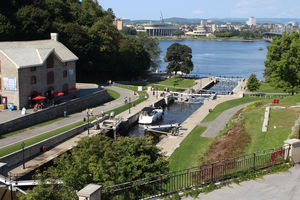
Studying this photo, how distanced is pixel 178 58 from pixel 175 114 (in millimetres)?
39729

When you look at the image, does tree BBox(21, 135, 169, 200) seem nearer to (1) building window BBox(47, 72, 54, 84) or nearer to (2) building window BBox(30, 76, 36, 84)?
(2) building window BBox(30, 76, 36, 84)

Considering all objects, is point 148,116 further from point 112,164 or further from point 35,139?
point 112,164

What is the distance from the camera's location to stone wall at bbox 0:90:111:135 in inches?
1463

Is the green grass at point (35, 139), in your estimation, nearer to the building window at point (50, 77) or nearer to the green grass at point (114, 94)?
the building window at point (50, 77)

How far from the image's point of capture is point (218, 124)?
42688 millimetres

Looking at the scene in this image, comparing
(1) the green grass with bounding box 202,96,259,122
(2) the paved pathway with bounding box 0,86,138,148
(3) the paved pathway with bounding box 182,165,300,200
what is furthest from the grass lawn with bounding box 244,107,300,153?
(2) the paved pathway with bounding box 0,86,138,148

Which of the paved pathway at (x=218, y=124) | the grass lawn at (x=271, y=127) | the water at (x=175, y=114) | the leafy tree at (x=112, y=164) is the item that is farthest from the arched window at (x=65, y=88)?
the leafy tree at (x=112, y=164)

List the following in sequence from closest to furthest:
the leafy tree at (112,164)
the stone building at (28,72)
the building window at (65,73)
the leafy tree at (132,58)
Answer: the leafy tree at (112,164) → the stone building at (28,72) → the building window at (65,73) → the leafy tree at (132,58)

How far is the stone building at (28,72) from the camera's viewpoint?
41875mm

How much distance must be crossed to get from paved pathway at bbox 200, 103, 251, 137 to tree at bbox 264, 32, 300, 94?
738cm

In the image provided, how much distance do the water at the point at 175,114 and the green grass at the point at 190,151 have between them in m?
9.62

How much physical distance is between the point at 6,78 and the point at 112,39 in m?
39.5

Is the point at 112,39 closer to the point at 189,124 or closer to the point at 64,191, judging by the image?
the point at 189,124

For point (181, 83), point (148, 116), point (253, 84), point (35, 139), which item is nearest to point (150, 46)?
point (181, 83)
